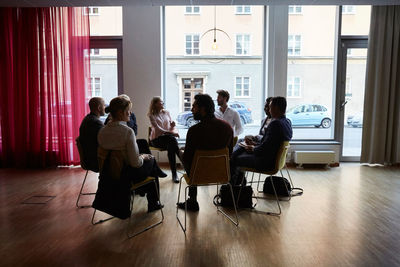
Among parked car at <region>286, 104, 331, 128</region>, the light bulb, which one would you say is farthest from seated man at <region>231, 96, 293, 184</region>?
parked car at <region>286, 104, 331, 128</region>

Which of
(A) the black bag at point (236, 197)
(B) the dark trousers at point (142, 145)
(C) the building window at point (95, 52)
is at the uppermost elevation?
(C) the building window at point (95, 52)

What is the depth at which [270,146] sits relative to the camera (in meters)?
3.30

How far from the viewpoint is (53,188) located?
14.6 ft

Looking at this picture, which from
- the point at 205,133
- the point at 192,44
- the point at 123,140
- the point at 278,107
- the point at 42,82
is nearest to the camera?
the point at 123,140

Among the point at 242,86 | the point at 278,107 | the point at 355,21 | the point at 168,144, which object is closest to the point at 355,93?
the point at 355,21

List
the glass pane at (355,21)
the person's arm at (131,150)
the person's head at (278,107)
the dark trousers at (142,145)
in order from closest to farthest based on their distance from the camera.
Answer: the person's arm at (131,150) → the person's head at (278,107) → the dark trousers at (142,145) → the glass pane at (355,21)

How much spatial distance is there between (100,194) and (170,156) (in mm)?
2125

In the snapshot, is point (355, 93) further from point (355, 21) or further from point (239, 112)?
point (239, 112)

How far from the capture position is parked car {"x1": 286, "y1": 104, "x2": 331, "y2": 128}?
242 inches

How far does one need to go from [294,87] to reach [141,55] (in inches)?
116

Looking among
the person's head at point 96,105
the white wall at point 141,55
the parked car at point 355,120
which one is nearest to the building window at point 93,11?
the white wall at point 141,55

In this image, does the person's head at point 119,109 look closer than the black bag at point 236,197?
Yes

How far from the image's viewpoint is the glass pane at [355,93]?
6.05 meters

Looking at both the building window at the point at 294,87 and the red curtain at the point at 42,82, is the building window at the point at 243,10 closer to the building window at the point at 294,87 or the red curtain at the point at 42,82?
the building window at the point at 294,87
